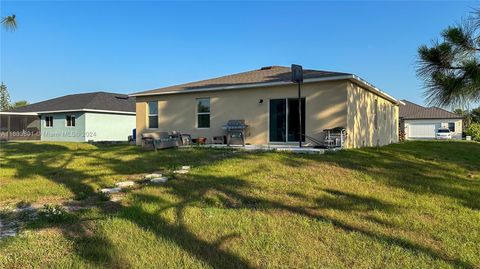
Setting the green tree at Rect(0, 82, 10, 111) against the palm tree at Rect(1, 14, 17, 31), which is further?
the green tree at Rect(0, 82, 10, 111)

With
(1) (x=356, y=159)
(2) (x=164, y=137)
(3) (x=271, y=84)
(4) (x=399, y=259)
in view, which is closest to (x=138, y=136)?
(2) (x=164, y=137)

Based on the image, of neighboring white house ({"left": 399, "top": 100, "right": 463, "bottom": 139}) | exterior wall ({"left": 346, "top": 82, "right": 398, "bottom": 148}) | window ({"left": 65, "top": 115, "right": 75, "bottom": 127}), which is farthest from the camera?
neighboring white house ({"left": 399, "top": 100, "right": 463, "bottom": 139})

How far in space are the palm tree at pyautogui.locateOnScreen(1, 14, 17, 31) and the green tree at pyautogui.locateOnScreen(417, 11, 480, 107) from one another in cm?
968

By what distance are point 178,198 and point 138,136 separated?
13084mm

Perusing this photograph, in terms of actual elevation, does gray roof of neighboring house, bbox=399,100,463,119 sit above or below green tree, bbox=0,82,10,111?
below

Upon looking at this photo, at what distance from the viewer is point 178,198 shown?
5.76 m

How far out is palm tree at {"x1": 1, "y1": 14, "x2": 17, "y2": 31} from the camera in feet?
28.7

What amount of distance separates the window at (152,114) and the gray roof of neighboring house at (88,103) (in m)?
11.1

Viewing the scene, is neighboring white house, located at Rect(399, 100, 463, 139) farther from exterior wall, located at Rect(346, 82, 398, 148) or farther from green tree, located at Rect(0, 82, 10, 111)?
green tree, located at Rect(0, 82, 10, 111)

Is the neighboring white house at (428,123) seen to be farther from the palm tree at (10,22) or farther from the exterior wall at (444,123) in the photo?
the palm tree at (10,22)

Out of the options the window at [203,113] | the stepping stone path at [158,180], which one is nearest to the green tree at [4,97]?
the window at [203,113]

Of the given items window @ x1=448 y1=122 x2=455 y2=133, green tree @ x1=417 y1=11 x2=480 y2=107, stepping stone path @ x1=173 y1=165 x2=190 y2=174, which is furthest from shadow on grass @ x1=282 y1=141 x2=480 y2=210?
window @ x1=448 y1=122 x2=455 y2=133

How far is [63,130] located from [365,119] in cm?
2362

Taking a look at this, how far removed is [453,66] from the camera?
808 cm
